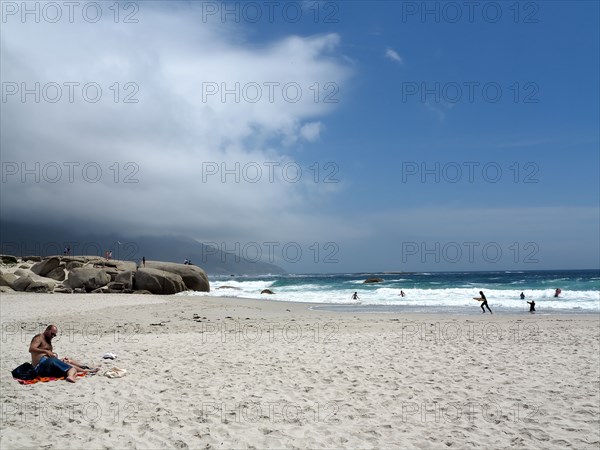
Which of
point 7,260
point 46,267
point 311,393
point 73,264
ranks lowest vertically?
point 311,393

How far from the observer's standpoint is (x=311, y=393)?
802 centimetres

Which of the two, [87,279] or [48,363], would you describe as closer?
[48,363]

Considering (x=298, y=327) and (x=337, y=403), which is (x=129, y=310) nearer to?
(x=298, y=327)

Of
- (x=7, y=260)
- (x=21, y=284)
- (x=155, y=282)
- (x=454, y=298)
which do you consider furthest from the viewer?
(x=7, y=260)

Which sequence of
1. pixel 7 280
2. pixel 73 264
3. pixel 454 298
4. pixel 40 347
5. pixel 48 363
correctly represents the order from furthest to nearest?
pixel 73 264
pixel 454 298
pixel 7 280
pixel 40 347
pixel 48 363

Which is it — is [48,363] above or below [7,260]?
below

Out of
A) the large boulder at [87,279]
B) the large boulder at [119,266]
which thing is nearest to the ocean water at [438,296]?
the large boulder at [87,279]

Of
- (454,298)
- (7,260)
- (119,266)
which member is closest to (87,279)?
(119,266)

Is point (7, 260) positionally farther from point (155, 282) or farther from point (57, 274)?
point (155, 282)

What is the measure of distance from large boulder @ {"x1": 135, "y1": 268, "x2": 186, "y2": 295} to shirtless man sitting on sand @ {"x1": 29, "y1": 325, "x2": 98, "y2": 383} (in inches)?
979

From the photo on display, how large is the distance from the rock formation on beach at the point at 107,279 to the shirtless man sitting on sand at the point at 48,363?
23876mm

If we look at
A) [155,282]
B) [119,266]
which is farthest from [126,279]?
[119,266]

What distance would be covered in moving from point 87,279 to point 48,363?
84.8ft

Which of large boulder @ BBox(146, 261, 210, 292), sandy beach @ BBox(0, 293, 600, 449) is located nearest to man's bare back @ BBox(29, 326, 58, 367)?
sandy beach @ BBox(0, 293, 600, 449)
